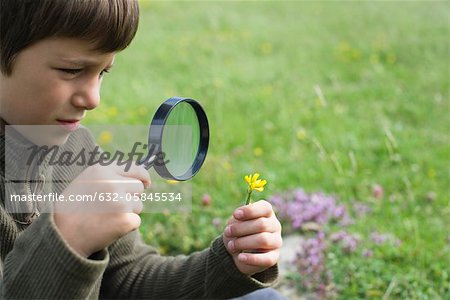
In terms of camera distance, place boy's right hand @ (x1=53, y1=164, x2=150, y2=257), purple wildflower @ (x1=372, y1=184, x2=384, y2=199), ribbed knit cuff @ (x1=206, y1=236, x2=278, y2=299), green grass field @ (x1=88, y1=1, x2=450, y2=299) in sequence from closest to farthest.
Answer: boy's right hand @ (x1=53, y1=164, x2=150, y2=257) < ribbed knit cuff @ (x1=206, y1=236, x2=278, y2=299) < green grass field @ (x1=88, y1=1, x2=450, y2=299) < purple wildflower @ (x1=372, y1=184, x2=384, y2=199)

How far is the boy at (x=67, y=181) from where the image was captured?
5.20 feet

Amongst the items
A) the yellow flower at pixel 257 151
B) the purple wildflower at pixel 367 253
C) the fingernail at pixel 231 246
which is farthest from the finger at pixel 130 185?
the yellow flower at pixel 257 151

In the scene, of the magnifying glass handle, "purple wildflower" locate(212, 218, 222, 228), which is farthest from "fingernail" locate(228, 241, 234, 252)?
"purple wildflower" locate(212, 218, 222, 228)


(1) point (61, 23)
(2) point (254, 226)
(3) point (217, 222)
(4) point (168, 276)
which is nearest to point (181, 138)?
(2) point (254, 226)

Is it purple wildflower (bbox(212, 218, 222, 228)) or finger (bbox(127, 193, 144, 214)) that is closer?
finger (bbox(127, 193, 144, 214))

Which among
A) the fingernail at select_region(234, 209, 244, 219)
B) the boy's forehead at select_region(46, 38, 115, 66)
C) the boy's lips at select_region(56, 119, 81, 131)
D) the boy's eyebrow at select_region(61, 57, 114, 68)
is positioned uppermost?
the boy's forehead at select_region(46, 38, 115, 66)

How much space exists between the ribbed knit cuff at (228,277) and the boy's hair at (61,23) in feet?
2.08

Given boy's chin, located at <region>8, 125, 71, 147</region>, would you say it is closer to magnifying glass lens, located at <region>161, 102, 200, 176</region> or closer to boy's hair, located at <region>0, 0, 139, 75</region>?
boy's hair, located at <region>0, 0, 139, 75</region>

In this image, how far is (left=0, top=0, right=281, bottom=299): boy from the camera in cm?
158

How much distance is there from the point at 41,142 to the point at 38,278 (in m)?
0.42

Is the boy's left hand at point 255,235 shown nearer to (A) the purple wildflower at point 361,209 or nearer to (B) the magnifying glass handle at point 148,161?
(B) the magnifying glass handle at point 148,161

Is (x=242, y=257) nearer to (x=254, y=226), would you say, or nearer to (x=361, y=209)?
(x=254, y=226)

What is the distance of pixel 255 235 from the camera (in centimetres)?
184

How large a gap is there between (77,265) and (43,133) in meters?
0.45
